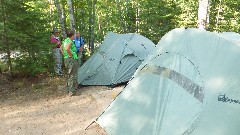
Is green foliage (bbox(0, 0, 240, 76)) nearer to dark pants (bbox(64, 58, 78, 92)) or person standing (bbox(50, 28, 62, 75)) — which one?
person standing (bbox(50, 28, 62, 75))

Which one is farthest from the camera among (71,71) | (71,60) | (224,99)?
(71,71)

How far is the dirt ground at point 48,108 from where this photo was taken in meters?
6.68

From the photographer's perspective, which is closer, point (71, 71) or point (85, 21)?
point (71, 71)

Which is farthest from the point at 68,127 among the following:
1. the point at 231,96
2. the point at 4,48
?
the point at 4,48

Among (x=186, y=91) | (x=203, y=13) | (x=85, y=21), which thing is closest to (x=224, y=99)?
(x=186, y=91)

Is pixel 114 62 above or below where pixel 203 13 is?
below

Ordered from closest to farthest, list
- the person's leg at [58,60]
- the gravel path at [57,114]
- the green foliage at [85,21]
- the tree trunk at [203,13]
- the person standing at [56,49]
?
the gravel path at [57,114] → the tree trunk at [203,13] → the green foliage at [85,21] → the person standing at [56,49] → the person's leg at [58,60]

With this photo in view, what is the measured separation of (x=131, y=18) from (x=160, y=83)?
14.5 meters

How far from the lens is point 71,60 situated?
28.9ft

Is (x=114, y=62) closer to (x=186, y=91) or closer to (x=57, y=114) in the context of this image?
(x=57, y=114)

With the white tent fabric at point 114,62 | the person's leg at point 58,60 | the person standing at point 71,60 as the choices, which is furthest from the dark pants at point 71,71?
the person's leg at point 58,60

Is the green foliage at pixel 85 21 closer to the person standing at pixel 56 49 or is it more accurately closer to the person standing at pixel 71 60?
the person standing at pixel 56 49

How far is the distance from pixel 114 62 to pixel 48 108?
9.53 feet

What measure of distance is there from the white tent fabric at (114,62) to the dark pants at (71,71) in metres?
1.10
